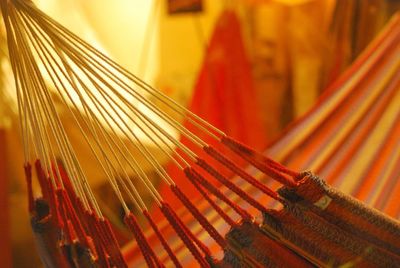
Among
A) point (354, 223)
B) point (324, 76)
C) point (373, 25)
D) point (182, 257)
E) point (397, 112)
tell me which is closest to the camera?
point (354, 223)

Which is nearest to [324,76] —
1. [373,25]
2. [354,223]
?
[373,25]

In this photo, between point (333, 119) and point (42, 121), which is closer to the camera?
point (42, 121)

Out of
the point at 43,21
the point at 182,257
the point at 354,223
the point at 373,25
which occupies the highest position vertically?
the point at 373,25

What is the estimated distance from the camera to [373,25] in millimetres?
1485

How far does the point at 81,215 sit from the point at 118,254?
6 centimetres

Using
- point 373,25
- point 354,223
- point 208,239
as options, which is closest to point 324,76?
point 373,25

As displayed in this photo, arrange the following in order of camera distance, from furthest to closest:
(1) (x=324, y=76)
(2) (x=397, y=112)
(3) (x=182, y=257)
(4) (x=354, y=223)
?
(1) (x=324, y=76), (2) (x=397, y=112), (3) (x=182, y=257), (4) (x=354, y=223)

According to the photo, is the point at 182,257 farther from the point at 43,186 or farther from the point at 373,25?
Answer: the point at 373,25

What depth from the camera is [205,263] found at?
0.59 meters

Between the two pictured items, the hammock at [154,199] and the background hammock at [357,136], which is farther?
the background hammock at [357,136]

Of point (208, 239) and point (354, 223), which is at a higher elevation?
point (354, 223)

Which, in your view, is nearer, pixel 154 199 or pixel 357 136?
pixel 154 199

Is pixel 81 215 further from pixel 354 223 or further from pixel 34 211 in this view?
pixel 354 223

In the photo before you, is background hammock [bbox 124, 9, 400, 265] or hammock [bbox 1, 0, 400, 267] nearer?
hammock [bbox 1, 0, 400, 267]
